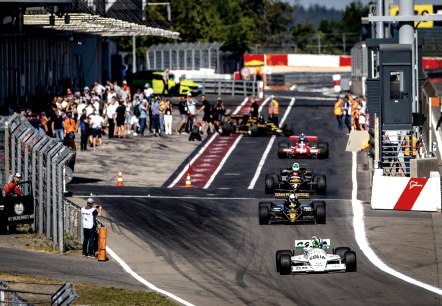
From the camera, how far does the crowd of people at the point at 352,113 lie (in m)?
54.6

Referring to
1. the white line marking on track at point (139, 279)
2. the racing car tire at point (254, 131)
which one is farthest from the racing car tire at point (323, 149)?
the white line marking on track at point (139, 279)

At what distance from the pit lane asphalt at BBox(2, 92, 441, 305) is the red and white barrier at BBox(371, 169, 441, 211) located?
47 centimetres

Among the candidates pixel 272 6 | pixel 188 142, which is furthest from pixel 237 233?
pixel 272 6

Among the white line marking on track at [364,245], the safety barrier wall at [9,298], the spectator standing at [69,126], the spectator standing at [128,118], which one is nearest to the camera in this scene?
the safety barrier wall at [9,298]

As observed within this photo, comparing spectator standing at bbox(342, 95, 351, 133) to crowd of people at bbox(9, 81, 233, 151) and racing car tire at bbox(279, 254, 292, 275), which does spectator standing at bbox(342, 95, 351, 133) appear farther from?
racing car tire at bbox(279, 254, 292, 275)

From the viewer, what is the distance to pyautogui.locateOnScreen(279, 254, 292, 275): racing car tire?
2700 centimetres

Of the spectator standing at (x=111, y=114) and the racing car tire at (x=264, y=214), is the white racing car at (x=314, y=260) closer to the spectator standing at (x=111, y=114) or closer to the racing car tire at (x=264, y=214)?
the racing car tire at (x=264, y=214)

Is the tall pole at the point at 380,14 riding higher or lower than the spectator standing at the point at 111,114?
higher

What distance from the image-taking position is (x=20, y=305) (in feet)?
63.4

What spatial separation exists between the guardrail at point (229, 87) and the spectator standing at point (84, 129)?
26.8 m

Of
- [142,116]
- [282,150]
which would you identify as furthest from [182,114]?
[282,150]

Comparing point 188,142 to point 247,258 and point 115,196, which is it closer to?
point 115,196

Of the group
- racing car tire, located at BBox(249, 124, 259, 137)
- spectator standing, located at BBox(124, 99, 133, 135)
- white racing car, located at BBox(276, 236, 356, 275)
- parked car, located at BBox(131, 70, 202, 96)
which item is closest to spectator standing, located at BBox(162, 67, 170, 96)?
parked car, located at BBox(131, 70, 202, 96)

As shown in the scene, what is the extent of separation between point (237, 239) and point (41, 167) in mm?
5282
